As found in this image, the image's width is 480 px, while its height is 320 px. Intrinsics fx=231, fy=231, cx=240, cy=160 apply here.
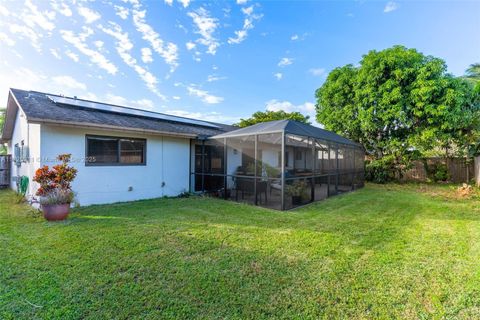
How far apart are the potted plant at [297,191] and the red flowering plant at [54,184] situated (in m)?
5.69

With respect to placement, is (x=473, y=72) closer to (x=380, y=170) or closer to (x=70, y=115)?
(x=380, y=170)

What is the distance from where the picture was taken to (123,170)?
24.2 ft

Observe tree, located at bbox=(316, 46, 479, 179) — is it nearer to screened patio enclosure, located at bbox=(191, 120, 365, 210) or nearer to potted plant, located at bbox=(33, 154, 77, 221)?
screened patio enclosure, located at bbox=(191, 120, 365, 210)

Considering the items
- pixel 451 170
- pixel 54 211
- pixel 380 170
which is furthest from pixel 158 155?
pixel 451 170

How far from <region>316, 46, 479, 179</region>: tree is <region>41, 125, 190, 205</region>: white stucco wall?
371 inches

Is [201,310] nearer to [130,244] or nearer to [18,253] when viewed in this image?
[130,244]

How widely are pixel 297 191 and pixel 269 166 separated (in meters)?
1.50

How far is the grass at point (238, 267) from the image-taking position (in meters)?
2.24

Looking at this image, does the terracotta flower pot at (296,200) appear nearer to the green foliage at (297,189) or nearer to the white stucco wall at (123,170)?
the green foliage at (297,189)

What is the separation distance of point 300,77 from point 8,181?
56.0ft

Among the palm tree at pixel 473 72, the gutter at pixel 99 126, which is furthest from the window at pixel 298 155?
the palm tree at pixel 473 72

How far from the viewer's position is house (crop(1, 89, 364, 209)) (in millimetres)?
6391

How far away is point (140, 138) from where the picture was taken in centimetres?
780

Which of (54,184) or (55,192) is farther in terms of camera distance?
(54,184)
